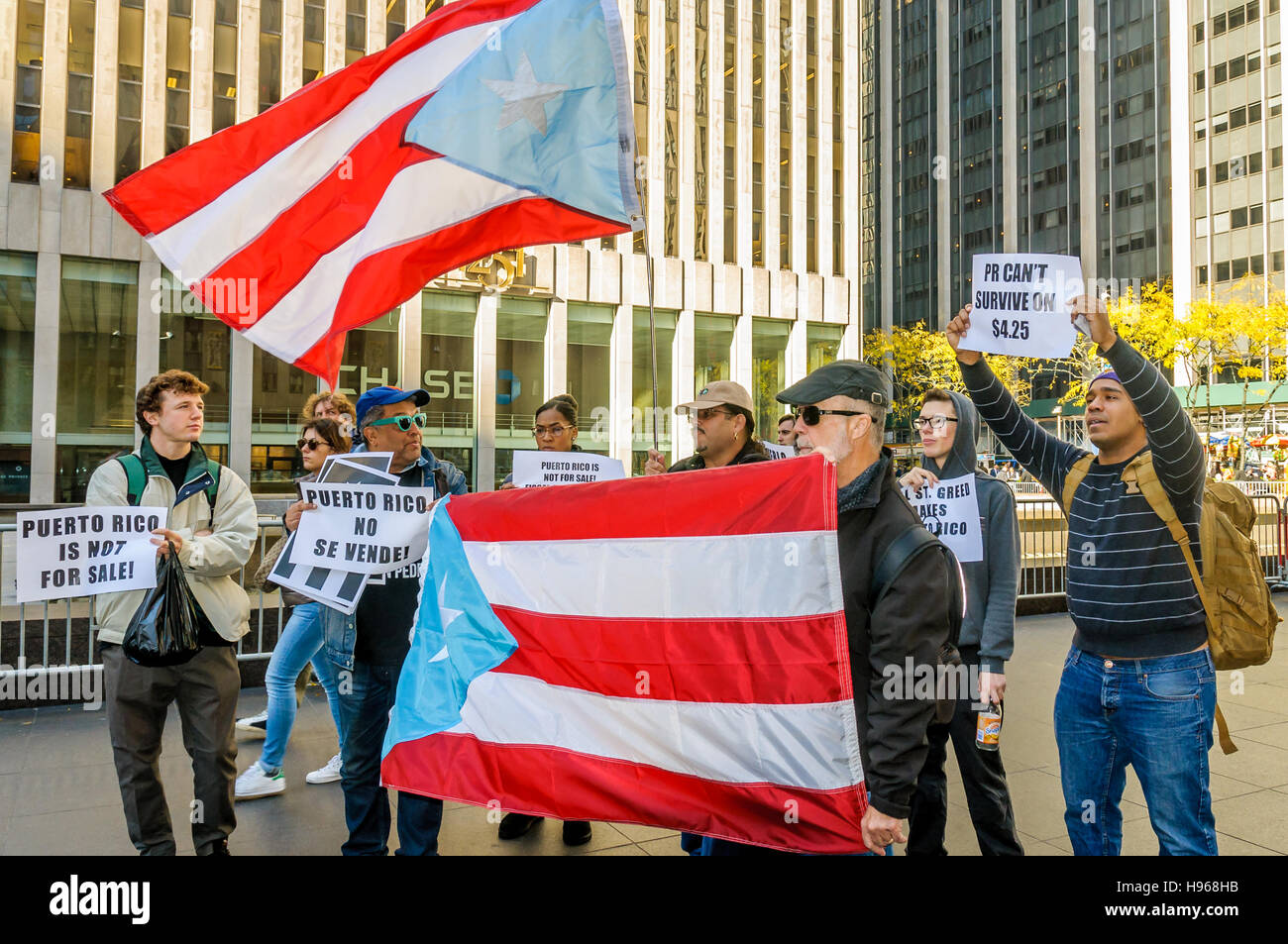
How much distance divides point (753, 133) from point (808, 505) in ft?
103

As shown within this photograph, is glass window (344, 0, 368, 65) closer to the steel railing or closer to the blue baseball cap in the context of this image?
the steel railing

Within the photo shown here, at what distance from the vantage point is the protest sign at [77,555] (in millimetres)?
3955

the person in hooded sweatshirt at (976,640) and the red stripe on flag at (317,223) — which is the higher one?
the red stripe on flag at (317,223)

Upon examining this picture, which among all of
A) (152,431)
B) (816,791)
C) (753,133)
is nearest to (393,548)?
(152,431)

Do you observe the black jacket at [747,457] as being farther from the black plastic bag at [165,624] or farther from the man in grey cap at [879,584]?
the black plastic bag at [165,624]

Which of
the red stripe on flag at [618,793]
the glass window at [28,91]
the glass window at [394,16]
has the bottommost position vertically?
the red stripe on flag at [618,793]

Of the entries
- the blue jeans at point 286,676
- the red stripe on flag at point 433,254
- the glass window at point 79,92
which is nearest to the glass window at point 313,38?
the glass window at point 79,92

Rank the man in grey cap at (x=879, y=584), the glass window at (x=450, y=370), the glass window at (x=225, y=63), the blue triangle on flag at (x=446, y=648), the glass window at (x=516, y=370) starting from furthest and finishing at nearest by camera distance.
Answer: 1. the glass window at (x=516, y=370)
2. the glass window at (x=450, y=370)
3. the glass window at (x=225, y=63)
4. the blue triangle on flag at (x=446, y=648)
5. the man in grey cap at (x=879, y=584)

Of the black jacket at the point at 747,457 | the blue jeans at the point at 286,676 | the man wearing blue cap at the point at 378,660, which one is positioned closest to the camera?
the man wearing blue cap at the point at 378,660

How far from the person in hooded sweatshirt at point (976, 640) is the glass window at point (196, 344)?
23.3 m

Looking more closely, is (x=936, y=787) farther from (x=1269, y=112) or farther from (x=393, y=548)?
(x=1269, y=112)

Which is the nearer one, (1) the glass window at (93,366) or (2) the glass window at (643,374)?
(1) the glass window at (93,366)

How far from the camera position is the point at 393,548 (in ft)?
13.5
